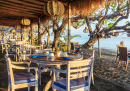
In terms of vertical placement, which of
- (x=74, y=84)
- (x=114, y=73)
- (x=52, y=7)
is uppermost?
(x=52, y=7)

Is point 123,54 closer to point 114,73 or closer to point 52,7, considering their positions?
point 114,73

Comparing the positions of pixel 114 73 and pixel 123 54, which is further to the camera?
pixel 123 54

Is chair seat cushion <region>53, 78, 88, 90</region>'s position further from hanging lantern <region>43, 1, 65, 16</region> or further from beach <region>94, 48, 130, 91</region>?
hanging lantern <region>43, 1, 65, 16</region>

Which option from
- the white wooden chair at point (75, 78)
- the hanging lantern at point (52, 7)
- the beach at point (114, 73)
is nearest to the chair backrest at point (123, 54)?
the beach at point (114, 73)

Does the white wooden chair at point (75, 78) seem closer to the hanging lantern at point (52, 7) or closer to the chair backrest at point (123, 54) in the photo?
the hanging lantern at point (52, 7)

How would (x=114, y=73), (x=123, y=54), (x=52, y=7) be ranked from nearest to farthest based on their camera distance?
(x=52, y=7), (x=114, y=73), (x=123, y=54)

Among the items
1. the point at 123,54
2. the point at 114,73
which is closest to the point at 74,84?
the point at 114,73

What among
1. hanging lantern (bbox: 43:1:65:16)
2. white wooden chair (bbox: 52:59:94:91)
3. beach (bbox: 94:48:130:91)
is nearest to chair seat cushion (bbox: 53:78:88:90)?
white wooden chair (bbox: 52:59:94:91)

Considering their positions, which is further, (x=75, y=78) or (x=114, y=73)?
(x=114, y=73)

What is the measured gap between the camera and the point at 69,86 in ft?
4.92

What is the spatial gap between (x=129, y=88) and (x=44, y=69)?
2.02 meters

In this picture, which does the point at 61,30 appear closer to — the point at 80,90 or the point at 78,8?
the point at 78,8

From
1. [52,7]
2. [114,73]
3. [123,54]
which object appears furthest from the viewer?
[123,54]

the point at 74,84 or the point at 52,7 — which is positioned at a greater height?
the point at 52,7
